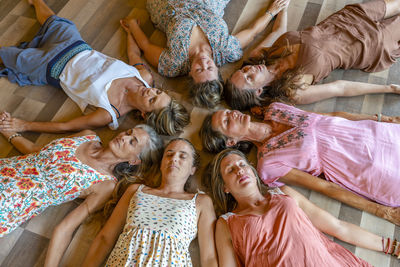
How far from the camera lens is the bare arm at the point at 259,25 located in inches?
104

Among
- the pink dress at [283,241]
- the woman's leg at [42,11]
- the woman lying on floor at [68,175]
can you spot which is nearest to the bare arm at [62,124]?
the woman lying on floor at [68,175]

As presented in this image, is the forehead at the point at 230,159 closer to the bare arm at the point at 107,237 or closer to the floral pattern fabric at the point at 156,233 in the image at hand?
the floral pattern fabric at the point at 156,233

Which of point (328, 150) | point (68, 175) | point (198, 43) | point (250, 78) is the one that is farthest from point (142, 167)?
point (328, 150)

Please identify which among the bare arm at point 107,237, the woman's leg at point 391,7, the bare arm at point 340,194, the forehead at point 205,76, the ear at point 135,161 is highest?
the woman's leg at point 391,7

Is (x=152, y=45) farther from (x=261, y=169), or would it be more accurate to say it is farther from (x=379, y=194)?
(x=379, y=194)

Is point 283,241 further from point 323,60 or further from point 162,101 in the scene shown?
point 323,60

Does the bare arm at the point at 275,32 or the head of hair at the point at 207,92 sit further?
the bare arm at the point at 275,32

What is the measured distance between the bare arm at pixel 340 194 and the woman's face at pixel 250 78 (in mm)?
725

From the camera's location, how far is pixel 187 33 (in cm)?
245

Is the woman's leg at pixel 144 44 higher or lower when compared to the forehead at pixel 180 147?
higher

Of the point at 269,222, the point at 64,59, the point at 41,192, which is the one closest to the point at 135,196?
the point at 41,192

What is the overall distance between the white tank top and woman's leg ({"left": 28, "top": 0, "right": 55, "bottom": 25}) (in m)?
0.73

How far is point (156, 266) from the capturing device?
1.60m

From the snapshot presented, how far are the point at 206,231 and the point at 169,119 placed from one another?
0.89 metres
